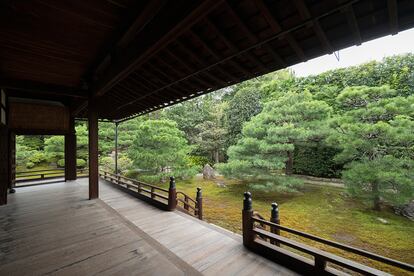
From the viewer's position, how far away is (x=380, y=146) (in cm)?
576

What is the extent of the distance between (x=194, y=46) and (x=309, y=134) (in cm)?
596

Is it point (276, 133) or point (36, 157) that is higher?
point (276, 133)

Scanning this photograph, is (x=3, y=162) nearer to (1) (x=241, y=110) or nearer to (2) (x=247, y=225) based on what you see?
(2) (x=247, y=225)

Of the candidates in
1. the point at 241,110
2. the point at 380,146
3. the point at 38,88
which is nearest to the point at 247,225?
the point at 38,88

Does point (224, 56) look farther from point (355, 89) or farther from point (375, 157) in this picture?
point (375, 157)

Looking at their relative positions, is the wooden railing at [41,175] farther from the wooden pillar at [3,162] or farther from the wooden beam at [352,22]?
the wooden beam at [352,22]

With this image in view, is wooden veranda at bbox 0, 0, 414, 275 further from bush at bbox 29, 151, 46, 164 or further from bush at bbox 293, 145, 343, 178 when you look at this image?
bush at bbox 29, 151, 46, 164

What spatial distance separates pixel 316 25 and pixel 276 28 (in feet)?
1.16

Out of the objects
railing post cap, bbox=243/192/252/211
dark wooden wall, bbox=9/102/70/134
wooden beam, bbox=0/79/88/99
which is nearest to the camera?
railing post cap, bbox=243/192/252/211

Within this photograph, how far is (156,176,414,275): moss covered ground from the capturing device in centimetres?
432

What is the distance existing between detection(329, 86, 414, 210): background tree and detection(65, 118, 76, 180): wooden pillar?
9713 millimetres

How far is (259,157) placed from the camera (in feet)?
25.5

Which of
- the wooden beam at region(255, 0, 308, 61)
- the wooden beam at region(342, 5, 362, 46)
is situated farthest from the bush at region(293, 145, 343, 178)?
the wooden beam at region(342, 5, 362, 46)

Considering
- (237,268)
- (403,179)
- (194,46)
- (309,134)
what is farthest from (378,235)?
(194,46)
